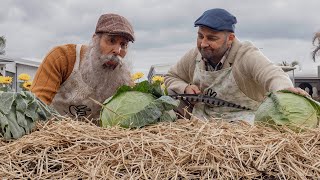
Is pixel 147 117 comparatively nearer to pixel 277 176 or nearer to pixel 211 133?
pixel 211 133

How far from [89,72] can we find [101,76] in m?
0.14

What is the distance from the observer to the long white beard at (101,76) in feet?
15.2

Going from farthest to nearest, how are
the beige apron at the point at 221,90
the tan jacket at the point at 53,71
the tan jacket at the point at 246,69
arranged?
1. the tan jacket at the point at 53,71
2. the beige apron at the point at 221,90
3. the tan jacket at the point at 246,69

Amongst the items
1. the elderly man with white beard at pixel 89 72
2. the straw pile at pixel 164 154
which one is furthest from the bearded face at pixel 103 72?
the straw pile at pixel 164 154

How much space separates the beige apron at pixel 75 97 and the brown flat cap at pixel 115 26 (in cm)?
41

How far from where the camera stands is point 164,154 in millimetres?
2115

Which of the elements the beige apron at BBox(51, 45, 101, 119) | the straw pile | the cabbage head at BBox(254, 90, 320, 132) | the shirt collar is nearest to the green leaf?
the straw pile

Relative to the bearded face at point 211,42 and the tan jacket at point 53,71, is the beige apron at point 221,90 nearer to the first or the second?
the bearded face at point 211,42

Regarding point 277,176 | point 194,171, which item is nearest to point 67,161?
point 194,171

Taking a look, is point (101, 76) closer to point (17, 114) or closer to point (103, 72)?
point (103, 72)

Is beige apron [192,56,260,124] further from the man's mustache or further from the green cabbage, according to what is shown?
the green cabbage

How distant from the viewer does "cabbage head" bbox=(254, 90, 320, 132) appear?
259 cm

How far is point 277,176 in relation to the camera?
2.03 m

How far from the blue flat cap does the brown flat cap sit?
63 cm
